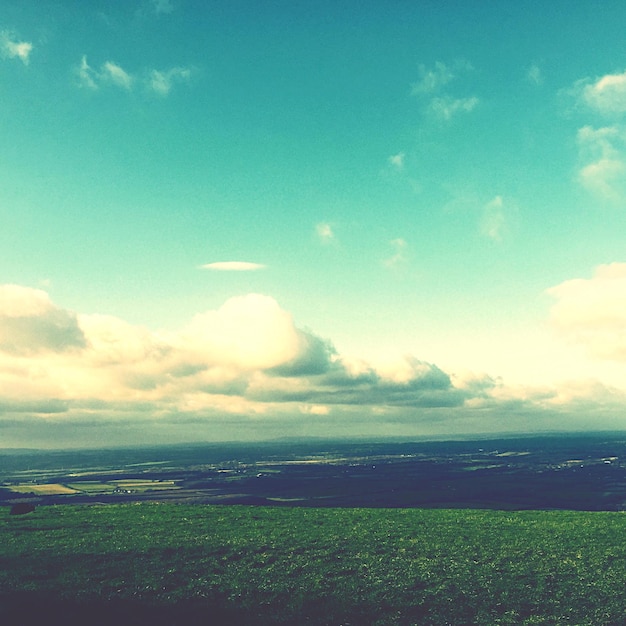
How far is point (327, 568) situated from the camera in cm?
2202

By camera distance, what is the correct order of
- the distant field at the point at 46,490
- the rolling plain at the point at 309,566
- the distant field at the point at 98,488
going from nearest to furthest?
the rolling plain at the point at 309,566 < the distant field at the point at 46,490 < the distant field at the point at 98,488

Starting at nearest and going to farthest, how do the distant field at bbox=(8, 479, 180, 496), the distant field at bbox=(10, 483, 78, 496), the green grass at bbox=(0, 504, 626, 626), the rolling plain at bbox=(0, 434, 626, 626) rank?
the rolling plain at bbox=(0, 434, 626, 626) < the green grass at bbox=(0, 504, 626, 626) < the distant field at bbox=(10, 483, 78, 496) < the distant field at bbox=(8, 479, 180, 496)

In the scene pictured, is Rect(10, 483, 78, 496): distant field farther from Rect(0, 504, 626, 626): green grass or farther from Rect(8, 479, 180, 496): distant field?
Rect(0, 504, 626, 626): green grass

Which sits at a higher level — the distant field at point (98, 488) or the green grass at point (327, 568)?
the green grass at point (327, 568)

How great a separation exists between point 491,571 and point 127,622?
47.7 ft

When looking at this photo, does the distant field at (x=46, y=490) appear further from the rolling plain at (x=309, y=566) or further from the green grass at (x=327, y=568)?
the green grass at (x=327, y=568)

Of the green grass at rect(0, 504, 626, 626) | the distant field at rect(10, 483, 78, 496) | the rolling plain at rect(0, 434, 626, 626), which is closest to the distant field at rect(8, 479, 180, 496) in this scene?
the distant field at rect(10, 483, 78, 496)

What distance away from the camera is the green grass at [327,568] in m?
17.9

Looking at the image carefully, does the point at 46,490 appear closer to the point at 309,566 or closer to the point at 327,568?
the point at 309,566

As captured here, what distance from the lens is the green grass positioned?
704 inches

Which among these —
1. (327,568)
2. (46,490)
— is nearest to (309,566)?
(327,568)

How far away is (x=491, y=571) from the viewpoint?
21.5 metres

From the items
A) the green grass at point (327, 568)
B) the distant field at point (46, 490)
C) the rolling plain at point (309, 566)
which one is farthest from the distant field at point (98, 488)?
the green grass at point (327, 568)

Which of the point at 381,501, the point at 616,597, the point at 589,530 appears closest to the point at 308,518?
the point at 589,530
